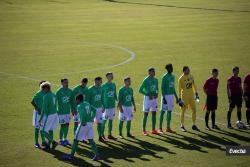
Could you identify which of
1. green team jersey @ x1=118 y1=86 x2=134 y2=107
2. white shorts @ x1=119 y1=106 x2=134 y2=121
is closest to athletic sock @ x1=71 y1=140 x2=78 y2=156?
white shorts @ x1=119 y1=106 x2=134 y2=121

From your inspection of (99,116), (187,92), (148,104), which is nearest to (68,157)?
(99,116)

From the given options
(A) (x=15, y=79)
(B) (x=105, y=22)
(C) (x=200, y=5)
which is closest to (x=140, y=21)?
(B) (x=105, y=22)

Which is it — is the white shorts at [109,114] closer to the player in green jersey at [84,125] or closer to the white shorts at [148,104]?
the white shorts at [148,104]

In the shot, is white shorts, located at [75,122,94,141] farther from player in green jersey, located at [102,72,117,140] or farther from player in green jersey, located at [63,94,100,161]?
player in green jersey, located at [102,72,117,140]

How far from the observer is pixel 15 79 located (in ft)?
99.1

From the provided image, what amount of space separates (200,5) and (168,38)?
27.0 metres

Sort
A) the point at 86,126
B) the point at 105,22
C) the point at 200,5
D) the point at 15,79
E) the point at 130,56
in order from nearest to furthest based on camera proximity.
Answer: the point at 86,126, the point at 15,79, the point at 130,56, the point at 105,22, the point at 200,5

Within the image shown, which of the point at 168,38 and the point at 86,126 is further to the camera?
the point at 168,38

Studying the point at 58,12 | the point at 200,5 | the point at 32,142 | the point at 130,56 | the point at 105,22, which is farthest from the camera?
the point at 200,5

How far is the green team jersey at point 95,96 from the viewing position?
1953cm

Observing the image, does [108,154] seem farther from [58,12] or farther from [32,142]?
[58,12]

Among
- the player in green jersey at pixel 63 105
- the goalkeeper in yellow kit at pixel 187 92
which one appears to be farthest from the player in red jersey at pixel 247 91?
the player in green jersey at pixel 63 105

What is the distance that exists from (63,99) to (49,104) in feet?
3.16

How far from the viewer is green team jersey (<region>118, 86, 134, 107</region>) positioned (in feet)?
66.2
